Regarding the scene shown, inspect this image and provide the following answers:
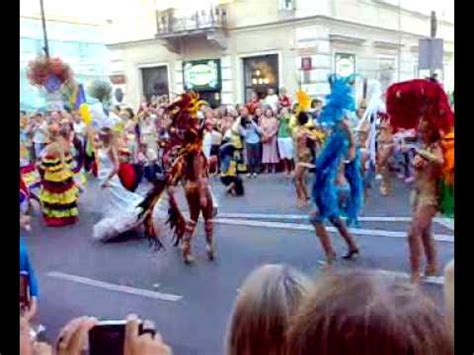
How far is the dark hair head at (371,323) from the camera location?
475mm

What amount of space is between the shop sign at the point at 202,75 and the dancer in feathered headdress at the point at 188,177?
0.02m

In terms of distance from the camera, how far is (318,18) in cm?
111

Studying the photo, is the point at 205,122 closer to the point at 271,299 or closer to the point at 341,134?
the point at 341,134

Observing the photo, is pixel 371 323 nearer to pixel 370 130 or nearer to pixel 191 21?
pixel 370 130

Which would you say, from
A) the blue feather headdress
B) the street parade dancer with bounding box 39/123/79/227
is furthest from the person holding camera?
the street parade dancer with bounding box 39/123/79/227

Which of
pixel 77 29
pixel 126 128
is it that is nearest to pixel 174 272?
pixel 126 128

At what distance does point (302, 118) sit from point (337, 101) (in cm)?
8

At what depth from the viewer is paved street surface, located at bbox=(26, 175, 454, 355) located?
3.60 feet

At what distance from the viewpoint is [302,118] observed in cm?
114

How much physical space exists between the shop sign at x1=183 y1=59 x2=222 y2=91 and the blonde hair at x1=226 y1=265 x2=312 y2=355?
20.4 inches

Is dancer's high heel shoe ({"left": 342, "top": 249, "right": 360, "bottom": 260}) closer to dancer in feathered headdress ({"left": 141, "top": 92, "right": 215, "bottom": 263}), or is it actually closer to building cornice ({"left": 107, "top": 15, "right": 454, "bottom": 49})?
dancer in feathered headdress ({"left": 141, "top": 92, "right": 215, "bottom": 263})

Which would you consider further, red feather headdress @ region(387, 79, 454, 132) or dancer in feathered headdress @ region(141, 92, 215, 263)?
dancer in feathered headdress @ region(141, 92, 215, 263)

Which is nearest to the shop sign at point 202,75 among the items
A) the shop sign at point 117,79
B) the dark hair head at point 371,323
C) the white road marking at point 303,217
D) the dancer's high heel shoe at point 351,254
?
the shop sign at point 117,79
